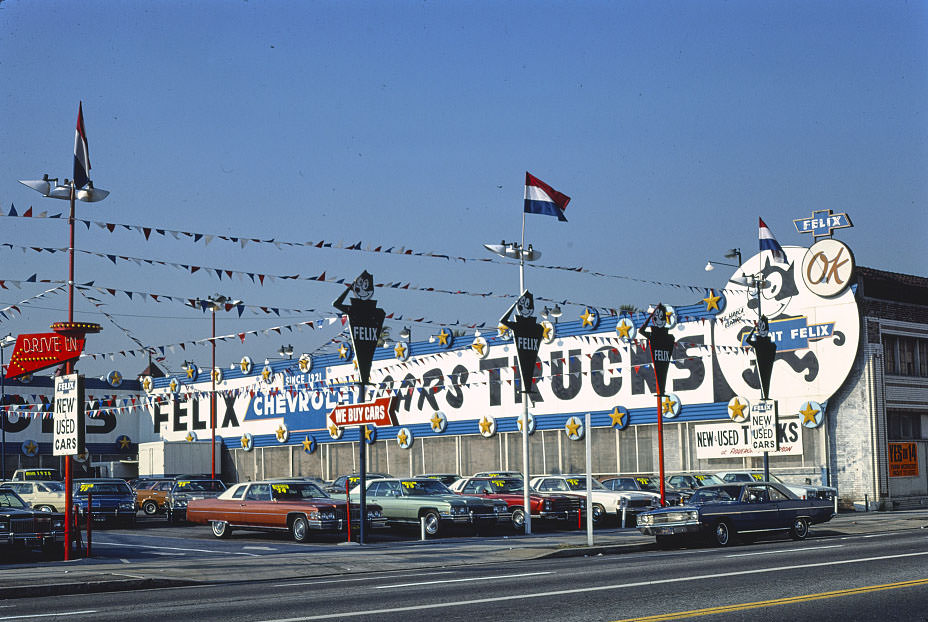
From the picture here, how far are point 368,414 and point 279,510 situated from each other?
3491 millimetres

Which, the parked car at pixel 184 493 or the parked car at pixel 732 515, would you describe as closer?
the parked car at pixel 732 515

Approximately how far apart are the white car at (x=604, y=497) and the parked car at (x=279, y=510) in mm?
6564

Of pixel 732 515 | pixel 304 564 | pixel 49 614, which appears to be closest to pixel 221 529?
pixel 304 564

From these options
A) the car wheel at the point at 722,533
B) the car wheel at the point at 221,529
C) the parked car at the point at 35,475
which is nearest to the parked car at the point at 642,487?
the car wheel at the point at 722,533

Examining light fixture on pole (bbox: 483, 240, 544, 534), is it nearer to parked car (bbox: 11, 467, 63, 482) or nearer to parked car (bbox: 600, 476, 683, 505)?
parked car (bbox: 600, 476, 683, 505)

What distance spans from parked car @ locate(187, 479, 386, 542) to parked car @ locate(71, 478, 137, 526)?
5.04m

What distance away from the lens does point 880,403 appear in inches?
1555

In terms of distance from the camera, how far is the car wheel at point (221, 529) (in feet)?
94.1

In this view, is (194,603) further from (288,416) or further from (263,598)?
(288,416)

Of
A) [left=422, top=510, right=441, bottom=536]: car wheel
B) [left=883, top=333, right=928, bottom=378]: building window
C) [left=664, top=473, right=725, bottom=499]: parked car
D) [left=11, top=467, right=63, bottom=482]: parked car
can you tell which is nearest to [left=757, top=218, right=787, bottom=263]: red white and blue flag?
[left=883, top=333, right=928, bottom=378]: building window

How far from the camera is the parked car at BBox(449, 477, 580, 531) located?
99.3ft

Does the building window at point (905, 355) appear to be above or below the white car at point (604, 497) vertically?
above

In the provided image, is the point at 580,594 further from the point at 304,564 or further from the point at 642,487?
the point at 642,487

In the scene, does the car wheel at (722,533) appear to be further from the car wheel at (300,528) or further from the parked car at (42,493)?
the parked car at (42,493)
